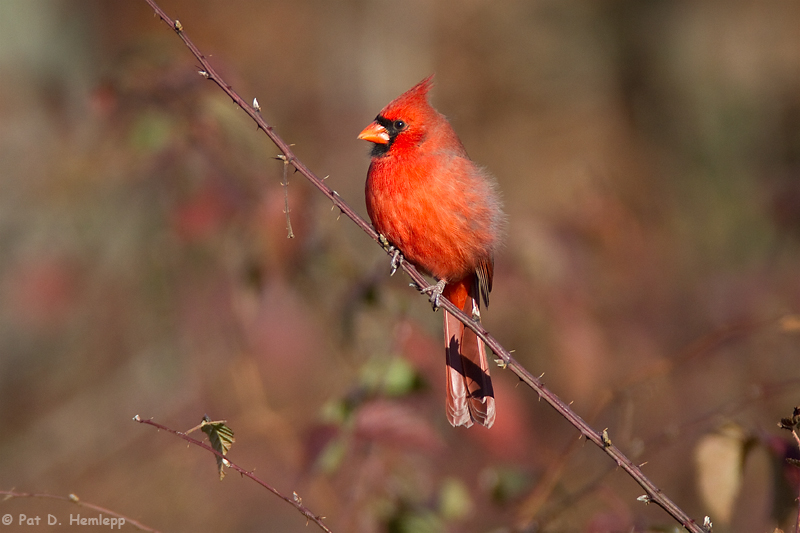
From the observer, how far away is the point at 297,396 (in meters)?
6.37

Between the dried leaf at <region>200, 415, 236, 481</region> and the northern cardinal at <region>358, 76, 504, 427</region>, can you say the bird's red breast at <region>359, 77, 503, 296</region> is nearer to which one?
the northern cardinal at <region>358, 76, 504, 427</region>

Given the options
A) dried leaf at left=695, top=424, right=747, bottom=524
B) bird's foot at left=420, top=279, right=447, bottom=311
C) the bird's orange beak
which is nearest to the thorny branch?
dried leaf at left=695, top=424, right=747, bottom=524

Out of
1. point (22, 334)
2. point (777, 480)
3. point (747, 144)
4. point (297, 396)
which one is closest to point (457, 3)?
point (747, 144)

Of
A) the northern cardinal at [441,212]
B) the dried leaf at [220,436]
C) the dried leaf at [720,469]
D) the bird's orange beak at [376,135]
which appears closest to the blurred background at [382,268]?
the dried leaf at [720,469]

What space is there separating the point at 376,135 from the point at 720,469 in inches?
78.9

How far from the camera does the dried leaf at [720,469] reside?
2.11 metres

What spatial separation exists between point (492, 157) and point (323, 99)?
1.99 meters

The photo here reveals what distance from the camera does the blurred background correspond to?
305 cm

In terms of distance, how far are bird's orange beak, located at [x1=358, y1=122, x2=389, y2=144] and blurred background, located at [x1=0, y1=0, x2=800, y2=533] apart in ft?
1.15

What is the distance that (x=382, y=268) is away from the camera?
3.09 m

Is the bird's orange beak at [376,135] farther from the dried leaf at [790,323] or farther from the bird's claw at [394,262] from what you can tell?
the dried leaf at [790,323]

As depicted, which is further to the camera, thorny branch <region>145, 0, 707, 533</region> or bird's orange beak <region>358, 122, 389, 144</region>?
bird's orange beak <region>358, 122, 389, 144</region>

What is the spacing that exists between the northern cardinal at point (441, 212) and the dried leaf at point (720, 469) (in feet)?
3.38

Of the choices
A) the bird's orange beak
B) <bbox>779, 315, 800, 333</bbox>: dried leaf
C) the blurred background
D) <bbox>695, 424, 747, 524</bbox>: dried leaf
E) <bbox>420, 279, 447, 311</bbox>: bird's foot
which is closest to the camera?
<bbox>695, 424, 747, 524</bbox>: dried leaf
